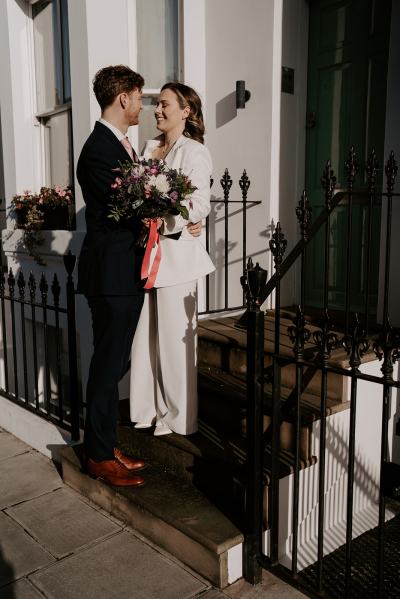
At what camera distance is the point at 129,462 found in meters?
2.93

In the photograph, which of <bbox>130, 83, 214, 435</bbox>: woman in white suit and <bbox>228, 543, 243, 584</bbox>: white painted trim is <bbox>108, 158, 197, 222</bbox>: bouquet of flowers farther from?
<bbox>228, 543, 243, 584</bbox>: white painted trim

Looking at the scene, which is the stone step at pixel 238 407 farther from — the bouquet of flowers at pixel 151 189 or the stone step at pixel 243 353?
the bouquet of flowers at pixel 151 189

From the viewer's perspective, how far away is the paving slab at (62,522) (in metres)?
2.59

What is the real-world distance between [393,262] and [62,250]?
277cm

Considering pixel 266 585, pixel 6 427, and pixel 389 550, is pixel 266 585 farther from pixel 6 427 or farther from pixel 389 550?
pixel 6 427

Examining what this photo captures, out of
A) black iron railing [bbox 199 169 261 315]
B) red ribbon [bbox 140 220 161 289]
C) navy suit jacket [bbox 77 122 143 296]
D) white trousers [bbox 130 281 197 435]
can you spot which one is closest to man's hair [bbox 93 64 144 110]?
navy suit jacket [bbox 77 122 143 296]

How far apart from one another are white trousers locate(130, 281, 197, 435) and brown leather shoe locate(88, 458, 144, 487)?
0.33m

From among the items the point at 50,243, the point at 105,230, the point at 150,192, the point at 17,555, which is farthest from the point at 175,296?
the point at 50,243

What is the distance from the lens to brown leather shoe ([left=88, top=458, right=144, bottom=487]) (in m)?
2.74

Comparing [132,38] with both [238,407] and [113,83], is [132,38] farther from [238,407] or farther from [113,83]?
[238,407]

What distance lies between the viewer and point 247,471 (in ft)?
7.44

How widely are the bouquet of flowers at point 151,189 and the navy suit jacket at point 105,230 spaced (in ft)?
0.54

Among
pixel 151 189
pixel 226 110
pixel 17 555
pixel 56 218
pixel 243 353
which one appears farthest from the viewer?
pixel 56 218

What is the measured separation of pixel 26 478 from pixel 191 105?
7.99 ft
